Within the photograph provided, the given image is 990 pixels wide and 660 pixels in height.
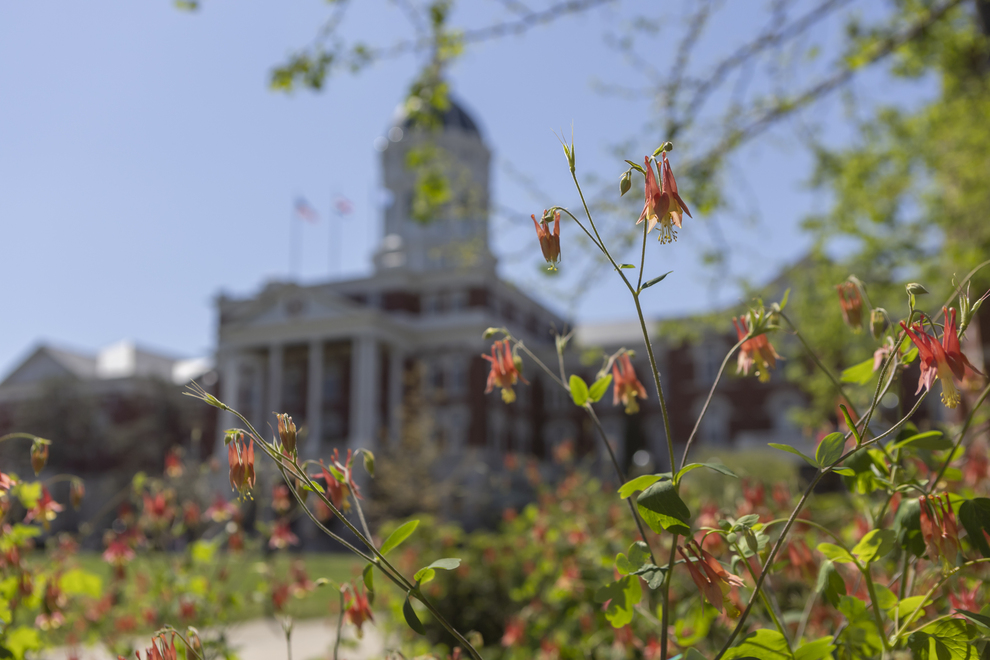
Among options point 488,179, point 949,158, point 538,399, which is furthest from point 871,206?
point 488,179

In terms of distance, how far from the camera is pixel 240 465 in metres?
1.34

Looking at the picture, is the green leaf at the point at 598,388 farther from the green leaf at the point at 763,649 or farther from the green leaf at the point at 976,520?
the green leaf at the point at 976,520

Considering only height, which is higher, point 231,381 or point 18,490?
point 231,381

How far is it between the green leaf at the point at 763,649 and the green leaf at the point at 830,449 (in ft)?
1.08

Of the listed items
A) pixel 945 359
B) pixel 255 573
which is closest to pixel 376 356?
pixel 255 573

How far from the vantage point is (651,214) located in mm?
1293

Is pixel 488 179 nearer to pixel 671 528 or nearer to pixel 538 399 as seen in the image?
pixel 538 399

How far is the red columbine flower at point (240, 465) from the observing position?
1.32m

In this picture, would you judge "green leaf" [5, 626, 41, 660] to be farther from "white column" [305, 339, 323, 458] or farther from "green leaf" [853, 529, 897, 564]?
"white column" [305, 339, 323, 458]

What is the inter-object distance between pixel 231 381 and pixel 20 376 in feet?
61.6

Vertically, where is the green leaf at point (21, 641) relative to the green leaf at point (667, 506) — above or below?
below

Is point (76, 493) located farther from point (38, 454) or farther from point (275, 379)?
point (275, 379)

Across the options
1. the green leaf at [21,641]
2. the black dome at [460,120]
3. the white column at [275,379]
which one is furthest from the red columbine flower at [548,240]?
the black dome at [460,120]

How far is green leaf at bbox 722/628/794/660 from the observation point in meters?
1.34
